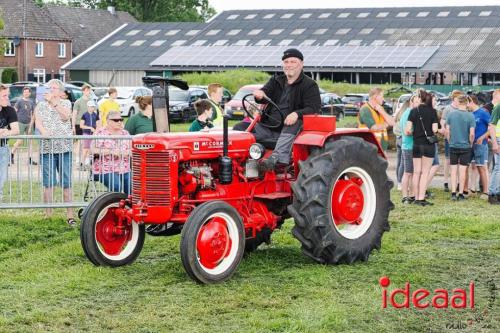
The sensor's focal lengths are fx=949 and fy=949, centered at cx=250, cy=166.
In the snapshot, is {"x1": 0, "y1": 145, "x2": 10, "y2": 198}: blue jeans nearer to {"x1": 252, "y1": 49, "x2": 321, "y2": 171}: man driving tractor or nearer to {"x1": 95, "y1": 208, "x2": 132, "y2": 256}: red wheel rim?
{"x1": 95, "y1": 208, "x2": 132, "y2": 256}: red wheel rim

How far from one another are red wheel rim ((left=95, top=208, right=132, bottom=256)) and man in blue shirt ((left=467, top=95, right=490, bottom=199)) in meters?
7.86

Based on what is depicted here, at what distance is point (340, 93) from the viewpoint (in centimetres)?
4966

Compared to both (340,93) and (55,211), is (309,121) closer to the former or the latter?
(55,211)

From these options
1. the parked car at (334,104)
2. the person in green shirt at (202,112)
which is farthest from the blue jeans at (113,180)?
the parked car at (334,104)

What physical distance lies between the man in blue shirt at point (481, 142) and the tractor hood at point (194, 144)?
23.6 feet

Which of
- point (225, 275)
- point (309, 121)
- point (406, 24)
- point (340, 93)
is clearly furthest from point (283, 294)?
point (406, 24)

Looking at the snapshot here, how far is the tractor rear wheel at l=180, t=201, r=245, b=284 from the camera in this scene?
7.76 m

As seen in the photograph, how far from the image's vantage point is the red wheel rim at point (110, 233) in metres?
8.66

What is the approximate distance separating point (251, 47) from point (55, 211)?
50.6 m

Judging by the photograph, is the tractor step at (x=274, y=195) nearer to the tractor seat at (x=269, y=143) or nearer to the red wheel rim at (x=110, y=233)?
the tractor seat at (x=269, y=143)

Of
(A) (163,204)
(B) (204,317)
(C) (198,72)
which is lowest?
(B) (204,317)

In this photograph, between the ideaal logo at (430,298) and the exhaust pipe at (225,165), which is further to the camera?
the exhaust pipe at (225,165)

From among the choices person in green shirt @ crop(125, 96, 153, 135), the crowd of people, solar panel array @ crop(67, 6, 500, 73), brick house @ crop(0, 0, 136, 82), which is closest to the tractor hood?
person in green shirt @ crop(125, 96, 153, 135)

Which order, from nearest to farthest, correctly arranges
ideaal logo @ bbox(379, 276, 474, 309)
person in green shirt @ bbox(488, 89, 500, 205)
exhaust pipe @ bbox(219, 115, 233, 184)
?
ideaal logo @ bbox(379, 276, 474, 309) → exhaust pipe @ bbox(219, 115, 233, 184) → person in green shirt @ bbox(488, 89, 500, 205)
